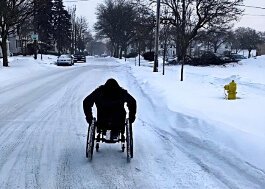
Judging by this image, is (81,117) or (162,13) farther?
(162,13)

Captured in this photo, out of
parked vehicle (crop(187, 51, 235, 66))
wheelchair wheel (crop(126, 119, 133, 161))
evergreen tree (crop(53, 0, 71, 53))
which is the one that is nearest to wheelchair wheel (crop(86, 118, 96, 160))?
wheelchair wheel (crop(126, 119, 133, 161))

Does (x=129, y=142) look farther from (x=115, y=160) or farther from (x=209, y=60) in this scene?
(x=209, y=60)

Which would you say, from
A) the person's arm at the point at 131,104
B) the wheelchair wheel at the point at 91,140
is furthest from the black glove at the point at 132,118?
the wheelchair wheel at the point at 91,140

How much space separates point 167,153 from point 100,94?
1.55 meters

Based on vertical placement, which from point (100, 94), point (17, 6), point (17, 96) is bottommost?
point (17, 96)

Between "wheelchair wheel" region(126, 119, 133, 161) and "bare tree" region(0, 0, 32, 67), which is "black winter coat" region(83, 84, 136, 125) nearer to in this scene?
"wheelchair wheel" region(126, 119, 133, 161)

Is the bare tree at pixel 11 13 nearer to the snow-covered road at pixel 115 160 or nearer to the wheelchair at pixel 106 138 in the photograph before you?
the snow-covered road at pixel 115 160

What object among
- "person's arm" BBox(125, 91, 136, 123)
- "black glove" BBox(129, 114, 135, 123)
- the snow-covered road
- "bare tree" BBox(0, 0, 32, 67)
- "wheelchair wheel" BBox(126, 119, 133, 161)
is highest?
"bare tree" BBox(0, 0, 32, 67)

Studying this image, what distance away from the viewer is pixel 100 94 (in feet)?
20.3

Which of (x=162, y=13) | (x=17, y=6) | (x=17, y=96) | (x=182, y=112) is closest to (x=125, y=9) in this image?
(x=162, y=13)

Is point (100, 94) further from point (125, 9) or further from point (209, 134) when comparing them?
point (125, 9)

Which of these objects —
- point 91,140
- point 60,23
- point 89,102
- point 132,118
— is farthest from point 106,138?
point 60,23

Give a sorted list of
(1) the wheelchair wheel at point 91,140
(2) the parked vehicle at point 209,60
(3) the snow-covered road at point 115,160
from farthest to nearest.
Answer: (2) the parked vehicle at point 209,60
(1) the wheelchair wheel at point 91,140
(3) the snow-covered road at point 115,160

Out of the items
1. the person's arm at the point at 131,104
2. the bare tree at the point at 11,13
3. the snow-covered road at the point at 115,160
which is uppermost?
the bare tree at the point at 11,13
